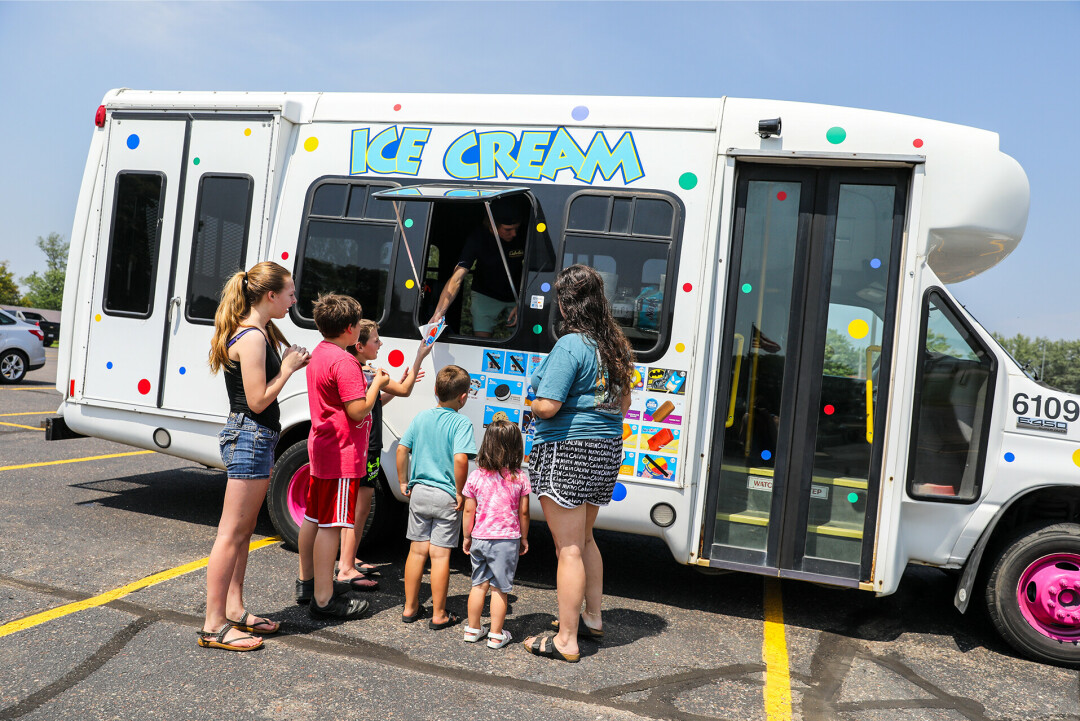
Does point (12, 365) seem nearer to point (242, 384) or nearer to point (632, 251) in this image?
point (242, 384)

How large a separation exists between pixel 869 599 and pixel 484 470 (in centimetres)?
307

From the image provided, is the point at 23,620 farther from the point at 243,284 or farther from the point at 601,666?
the point at 601,666

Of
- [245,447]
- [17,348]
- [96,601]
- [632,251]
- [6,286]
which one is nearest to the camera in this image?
[245,447]

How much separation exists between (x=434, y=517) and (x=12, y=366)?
561 inches

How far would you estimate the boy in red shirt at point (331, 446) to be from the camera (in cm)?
411

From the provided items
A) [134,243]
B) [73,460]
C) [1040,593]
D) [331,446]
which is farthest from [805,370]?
[73,460]

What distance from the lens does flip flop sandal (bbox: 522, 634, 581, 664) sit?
12.7ft

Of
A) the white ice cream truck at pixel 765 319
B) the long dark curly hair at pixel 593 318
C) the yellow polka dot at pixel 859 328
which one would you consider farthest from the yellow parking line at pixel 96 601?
the yellow polka dot at pixel 859 328

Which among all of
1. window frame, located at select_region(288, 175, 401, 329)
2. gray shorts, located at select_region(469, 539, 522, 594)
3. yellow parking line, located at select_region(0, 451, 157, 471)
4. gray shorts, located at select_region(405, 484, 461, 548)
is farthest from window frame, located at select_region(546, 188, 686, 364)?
yellow parking line, located at select_region(0, 451, 157, 471)

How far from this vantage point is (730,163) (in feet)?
15.3

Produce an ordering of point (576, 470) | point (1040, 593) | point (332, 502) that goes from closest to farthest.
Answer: point (576, 470)
point (332, 502)
point (1040, 593)

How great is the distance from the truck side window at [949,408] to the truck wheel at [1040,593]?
0.42 m

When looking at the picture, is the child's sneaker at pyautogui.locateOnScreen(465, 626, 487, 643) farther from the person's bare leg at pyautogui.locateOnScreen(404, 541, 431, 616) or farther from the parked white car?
the parked white car

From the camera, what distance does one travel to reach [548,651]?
3.90 m
